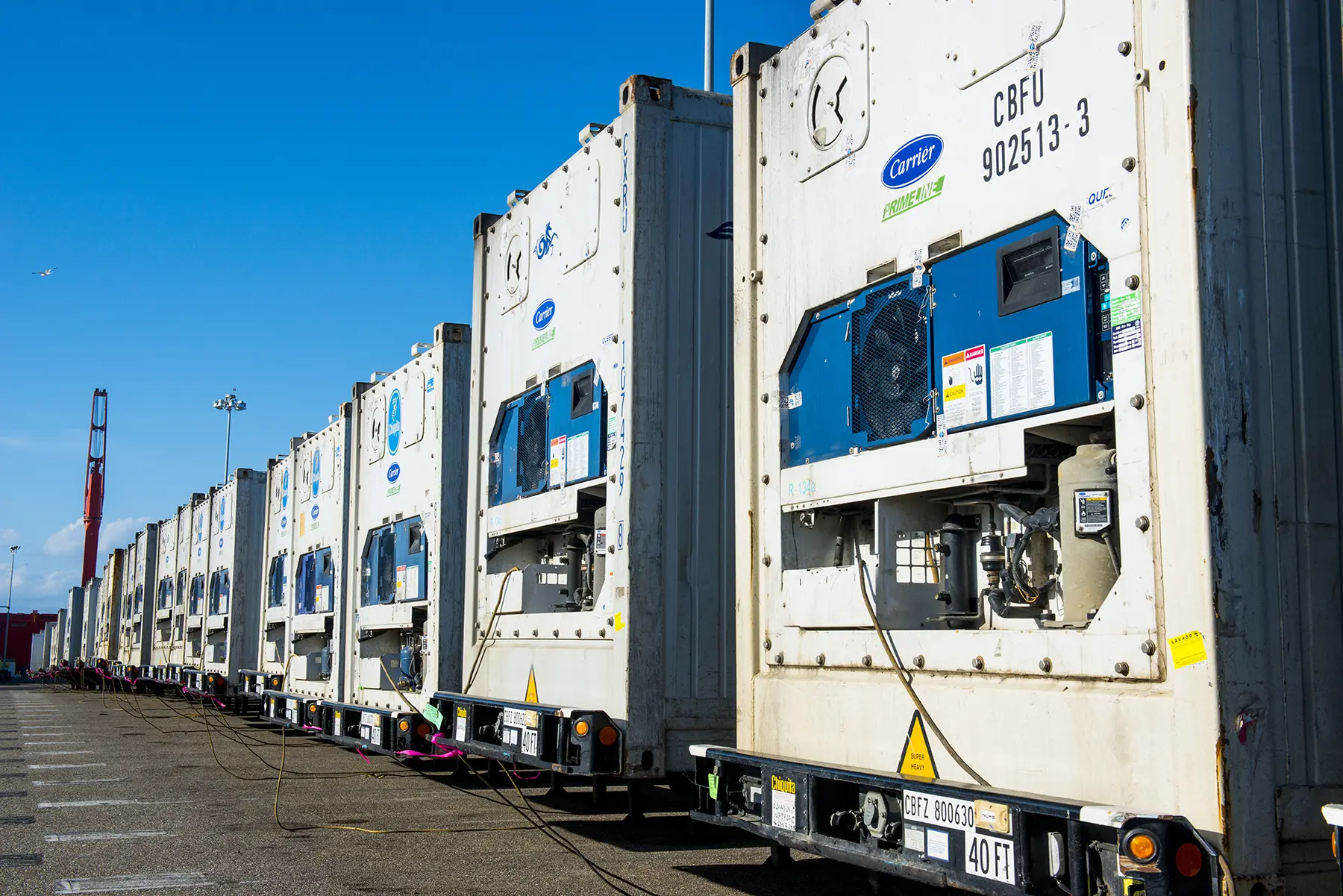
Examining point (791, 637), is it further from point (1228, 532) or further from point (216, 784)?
point (216, 784)

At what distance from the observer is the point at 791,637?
17.4 ft

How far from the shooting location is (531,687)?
7.64 metres

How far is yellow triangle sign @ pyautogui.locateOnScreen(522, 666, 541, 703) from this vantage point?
760 centimetres

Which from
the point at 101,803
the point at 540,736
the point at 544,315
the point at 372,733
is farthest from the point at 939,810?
the point at 101,803

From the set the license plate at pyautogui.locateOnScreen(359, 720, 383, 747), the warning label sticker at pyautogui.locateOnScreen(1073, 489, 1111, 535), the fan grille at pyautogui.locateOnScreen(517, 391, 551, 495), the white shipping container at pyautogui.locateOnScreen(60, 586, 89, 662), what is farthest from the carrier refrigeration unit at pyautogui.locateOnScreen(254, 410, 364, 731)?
the white shipping container at pyautogui.locateOnScreen(60, 586, 89, 662)

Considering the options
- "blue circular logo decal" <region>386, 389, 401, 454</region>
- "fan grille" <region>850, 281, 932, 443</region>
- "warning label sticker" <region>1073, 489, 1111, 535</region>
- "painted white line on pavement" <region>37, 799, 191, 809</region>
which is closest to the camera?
"warning label sticker" <region>1073, 489, 1111, 535</region>

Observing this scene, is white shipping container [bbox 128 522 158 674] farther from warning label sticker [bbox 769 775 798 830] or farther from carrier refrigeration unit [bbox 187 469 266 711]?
warning label sticker [bbox 769 775 798 830]

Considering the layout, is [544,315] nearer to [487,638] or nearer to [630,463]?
[630,463]

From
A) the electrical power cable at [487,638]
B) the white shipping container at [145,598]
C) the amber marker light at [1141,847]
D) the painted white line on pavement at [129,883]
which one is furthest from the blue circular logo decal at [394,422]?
the white shipping container at [145,598]

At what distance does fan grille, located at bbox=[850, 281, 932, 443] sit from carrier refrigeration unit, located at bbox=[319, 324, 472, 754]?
185 inches

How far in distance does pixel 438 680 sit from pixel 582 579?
267cm

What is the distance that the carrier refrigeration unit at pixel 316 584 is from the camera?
12914 millimetres

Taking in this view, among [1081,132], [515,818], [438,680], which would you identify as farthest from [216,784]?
[1081,132]

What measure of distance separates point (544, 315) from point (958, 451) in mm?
4064
